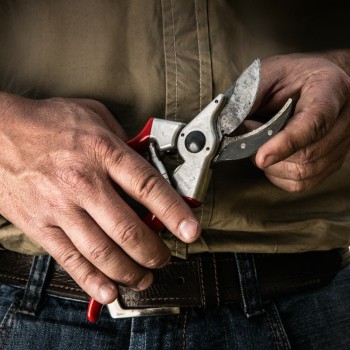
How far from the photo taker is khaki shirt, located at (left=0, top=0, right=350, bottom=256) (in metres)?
0.96

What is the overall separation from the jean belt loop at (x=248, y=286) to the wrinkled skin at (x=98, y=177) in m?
0.22

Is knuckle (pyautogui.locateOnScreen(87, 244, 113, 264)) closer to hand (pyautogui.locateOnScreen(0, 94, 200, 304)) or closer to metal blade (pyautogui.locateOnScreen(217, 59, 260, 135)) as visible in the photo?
hand (pyautogui.locateOnScreen(0, 94, 200, 304))

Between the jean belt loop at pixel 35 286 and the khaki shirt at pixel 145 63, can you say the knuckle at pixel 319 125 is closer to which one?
the khaki shirt at pixel 145 63

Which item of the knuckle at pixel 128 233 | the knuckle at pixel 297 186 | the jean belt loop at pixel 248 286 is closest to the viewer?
the knuckle at pixel 128 233

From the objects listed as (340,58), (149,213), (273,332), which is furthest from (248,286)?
(340,58)

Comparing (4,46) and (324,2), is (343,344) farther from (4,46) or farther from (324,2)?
(4,46)

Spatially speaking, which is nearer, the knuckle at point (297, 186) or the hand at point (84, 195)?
the hand at point (84, 195)

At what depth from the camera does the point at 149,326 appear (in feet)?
3.23

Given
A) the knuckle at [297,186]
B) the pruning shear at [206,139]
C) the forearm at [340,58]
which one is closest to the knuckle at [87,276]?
the pruning shear at [206,139]

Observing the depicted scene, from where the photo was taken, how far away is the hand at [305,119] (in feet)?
2.59

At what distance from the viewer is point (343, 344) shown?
1105mm

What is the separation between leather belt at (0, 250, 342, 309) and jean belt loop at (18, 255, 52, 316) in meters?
0.01

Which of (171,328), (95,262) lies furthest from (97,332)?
(95,262)

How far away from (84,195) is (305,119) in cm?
37
